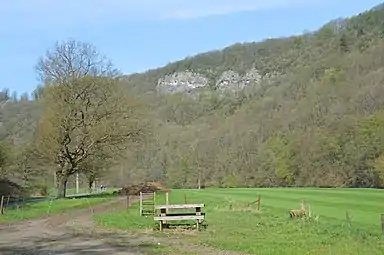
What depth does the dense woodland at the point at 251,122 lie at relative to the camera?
57.3m

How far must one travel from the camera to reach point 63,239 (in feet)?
67.7

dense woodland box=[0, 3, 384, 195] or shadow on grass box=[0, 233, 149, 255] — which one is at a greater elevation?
dense woodland box=[0, 3, 384, 195]

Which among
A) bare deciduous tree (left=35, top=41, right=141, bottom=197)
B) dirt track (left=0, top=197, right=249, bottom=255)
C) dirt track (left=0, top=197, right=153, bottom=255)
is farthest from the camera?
bare deciduous tree (left=35, top=41, right=141, bottom=197)

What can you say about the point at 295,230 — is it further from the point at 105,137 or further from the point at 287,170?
the point at 287,170

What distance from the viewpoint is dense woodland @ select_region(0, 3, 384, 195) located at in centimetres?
5734

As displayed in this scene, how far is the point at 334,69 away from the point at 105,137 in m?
81.2

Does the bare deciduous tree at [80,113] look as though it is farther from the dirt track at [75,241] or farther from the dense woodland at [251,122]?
the dirt track at [75,241]

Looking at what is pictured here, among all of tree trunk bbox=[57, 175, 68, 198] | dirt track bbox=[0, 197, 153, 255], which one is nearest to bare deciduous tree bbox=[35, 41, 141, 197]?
tree trunk bbox=[57, 175, 68, 198]

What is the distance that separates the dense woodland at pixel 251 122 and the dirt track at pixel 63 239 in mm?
28007

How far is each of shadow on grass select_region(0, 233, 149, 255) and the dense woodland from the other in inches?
1320

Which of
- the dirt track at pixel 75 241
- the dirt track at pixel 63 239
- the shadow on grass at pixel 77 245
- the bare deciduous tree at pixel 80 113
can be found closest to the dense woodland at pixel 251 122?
the bare deciduous tree at pixel 80 113

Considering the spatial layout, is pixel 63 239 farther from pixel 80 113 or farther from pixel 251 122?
pixel 251 122

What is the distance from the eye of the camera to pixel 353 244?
17344 millimetres

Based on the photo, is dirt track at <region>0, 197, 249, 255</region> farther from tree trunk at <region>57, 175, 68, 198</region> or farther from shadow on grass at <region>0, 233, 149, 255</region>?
tree trunk at <region>57, 175, 68, 198</region>
